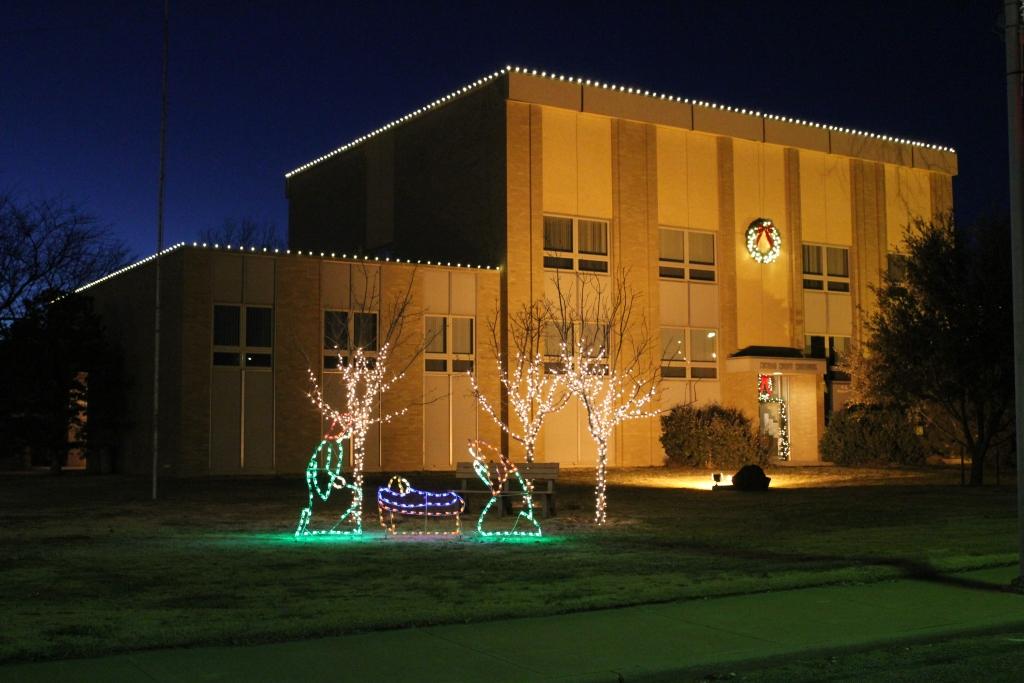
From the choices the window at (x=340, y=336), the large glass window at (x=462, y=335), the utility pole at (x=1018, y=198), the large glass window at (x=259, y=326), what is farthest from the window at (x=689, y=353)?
the utility pole at (x=1018, y=198)

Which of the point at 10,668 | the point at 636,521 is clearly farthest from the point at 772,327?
the point at 10,668

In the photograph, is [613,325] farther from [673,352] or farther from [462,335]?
[462,335]

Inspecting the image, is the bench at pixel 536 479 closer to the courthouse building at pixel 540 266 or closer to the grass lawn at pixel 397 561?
the grass lawn at pixel 397 561

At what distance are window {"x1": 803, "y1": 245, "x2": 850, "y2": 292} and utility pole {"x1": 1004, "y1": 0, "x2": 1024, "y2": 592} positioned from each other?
31.5m

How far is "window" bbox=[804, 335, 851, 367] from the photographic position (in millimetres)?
43338

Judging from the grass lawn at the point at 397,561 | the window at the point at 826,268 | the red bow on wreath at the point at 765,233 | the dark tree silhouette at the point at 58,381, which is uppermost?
the red bow on wreath at the point at 765,233

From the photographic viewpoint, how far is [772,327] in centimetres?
4238

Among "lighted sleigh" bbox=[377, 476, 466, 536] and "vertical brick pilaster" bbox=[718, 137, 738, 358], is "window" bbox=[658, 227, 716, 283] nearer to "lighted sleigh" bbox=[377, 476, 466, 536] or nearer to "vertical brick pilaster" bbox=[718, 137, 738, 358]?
"vertical brick pilaster" bbox=[718, 137, 738, 358]

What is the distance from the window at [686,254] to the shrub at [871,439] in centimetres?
683

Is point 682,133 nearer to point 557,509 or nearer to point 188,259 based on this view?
point 188,259

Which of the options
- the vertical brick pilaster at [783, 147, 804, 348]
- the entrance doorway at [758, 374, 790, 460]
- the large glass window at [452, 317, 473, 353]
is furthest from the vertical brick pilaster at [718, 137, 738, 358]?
the large glass window at [452, 317, 473, 353]

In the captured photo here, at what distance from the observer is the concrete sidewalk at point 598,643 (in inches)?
330

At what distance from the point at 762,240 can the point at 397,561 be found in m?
30.3

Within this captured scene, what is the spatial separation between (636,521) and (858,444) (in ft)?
72.7
